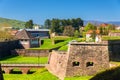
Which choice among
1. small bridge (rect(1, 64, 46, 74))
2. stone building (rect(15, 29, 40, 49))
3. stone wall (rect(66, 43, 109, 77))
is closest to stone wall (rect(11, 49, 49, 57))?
stone building (rect(15, 29, 40, 49))

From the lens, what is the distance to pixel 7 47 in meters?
55.8

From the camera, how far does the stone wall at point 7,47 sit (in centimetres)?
5286

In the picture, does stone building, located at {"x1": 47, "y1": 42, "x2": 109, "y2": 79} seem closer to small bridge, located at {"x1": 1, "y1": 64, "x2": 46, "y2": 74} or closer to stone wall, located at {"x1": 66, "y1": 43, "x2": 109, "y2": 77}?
stone wall, located at {"x1": 66, "y1": 43, "x2": 109, "y2": 77}

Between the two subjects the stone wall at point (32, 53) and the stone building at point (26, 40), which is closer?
the stone wall at point (32, 53)

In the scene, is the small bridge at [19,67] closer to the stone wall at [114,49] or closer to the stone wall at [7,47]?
the stone wall at [114,49]

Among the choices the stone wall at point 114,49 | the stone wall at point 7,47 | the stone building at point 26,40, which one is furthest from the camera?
the stone building at point 26,40

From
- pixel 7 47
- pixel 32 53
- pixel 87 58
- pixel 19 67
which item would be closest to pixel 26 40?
pixel 7 47

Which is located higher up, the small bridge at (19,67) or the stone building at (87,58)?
the stone building at (87,58)

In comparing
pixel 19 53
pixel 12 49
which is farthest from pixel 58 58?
pixel 12 49

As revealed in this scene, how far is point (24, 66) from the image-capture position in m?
39.2

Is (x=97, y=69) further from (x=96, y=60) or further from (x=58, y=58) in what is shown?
(x=58, y=58)

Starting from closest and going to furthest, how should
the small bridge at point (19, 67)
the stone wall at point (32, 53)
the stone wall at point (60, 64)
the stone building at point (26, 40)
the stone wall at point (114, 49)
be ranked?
the stone wall at point (60, 64) → the stone wall at point (114, 49) → the small bridge at point (19, 67) → the stone wall at point (32, 53) → the stone building at point (26, 40)

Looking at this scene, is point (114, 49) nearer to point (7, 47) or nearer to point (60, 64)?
point (60, 64)

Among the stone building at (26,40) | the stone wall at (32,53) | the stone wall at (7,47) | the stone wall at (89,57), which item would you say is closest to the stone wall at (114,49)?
the stone wall at (89,57)
